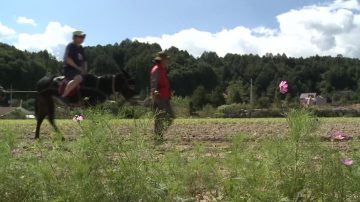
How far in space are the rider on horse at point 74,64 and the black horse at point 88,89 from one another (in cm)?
34

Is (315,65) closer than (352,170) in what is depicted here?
No

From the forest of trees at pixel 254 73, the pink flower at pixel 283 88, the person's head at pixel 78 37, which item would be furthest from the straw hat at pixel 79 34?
the forest of trees at pixel 254 73

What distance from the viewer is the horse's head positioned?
13617mm

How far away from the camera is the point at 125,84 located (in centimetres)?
1376

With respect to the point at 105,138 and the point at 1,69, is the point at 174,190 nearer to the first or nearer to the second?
the point at 105,138

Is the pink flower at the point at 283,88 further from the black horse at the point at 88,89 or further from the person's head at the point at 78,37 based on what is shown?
the black horse at the point at 88,89

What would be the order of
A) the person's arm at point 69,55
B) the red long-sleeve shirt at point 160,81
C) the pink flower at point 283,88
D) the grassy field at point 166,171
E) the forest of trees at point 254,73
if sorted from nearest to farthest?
1. the grassy field at point 166,171
2. the pink flower at point 283,88
3. the red long-sleeve shirt at point 160,81
4. the person's arm at point 69,55
5. the forest of trees at point 254,73

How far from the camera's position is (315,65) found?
10394 centimetres

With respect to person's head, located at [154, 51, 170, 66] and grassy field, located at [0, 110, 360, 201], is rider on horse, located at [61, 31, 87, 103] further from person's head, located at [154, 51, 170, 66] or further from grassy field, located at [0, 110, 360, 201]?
grassy field, located at [0, 110, 360, 201]

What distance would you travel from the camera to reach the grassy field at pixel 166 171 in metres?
3.72

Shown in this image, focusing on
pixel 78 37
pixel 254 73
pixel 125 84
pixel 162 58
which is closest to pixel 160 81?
pixel 162 58

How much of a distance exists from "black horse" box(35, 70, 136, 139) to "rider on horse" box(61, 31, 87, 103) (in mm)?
338

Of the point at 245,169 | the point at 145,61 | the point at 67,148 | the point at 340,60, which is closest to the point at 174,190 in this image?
the point at 245,169

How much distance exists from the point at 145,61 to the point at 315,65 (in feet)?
197
